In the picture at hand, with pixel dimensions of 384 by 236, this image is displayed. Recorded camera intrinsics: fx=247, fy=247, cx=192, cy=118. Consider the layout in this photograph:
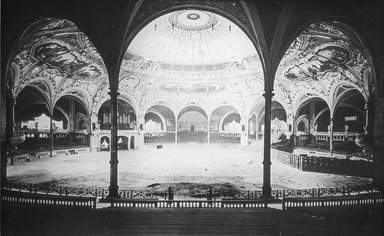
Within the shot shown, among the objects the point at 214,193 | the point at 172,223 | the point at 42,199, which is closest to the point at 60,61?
the point at 42,199

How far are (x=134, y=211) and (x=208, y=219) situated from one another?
6.26ft

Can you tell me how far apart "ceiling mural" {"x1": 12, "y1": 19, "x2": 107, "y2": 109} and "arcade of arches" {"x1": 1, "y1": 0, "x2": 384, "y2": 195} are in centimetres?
8

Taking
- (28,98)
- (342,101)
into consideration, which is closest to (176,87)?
(28,98)

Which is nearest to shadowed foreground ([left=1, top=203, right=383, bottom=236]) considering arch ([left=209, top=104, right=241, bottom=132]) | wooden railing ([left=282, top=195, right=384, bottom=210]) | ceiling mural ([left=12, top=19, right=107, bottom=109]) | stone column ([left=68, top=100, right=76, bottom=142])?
wooden railing ([left=282, top=195, right=384, bottom=210])

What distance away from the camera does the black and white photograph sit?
20.5 feet

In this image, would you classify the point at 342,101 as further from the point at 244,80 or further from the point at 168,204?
the point at 168,204

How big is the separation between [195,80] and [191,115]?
7023mm

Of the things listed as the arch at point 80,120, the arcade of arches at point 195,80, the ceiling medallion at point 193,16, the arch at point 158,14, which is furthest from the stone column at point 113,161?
the arch at point 80,120

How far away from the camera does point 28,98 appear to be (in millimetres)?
18969

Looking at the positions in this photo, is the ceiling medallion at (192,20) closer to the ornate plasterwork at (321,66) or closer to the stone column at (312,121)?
the ornate plasterwork at (321,66)

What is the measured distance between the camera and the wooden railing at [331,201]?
22.7ft

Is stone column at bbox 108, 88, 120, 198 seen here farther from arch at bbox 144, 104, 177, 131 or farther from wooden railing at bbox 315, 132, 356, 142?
arch at bbox 144, 104, 177, 131

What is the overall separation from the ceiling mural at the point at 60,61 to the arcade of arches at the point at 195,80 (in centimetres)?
8

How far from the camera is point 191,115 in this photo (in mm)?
28703
